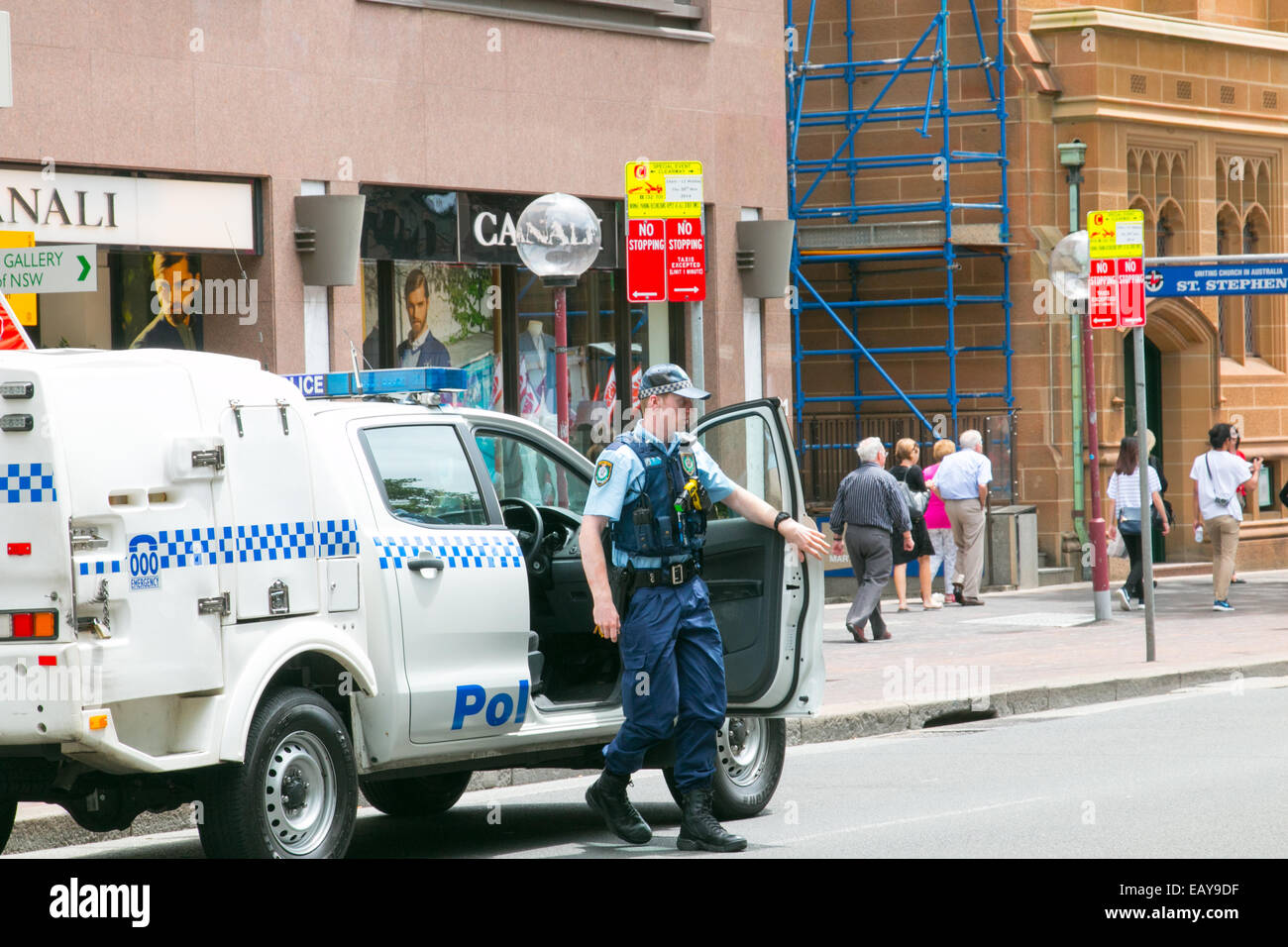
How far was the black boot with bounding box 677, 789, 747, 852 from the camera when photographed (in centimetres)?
869

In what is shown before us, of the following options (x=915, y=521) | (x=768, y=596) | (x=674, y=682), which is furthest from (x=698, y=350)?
(x=915, y=521)

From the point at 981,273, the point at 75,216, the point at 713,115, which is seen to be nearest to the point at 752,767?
the point at 75,216

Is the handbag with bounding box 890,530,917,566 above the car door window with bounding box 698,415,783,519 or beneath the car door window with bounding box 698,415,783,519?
beneath

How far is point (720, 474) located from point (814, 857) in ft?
5.45

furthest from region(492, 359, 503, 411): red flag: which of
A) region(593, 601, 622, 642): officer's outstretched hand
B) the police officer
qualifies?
region(593, 601, 622, 642): officer's outstretched hand

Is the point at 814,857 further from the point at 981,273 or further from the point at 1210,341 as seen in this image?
the point at 1210,341

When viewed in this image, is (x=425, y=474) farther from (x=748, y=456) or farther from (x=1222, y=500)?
(x=1222, y=500)

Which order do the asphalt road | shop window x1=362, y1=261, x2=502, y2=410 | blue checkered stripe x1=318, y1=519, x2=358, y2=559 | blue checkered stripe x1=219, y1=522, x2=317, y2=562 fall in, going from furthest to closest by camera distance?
shop window x1=362, y1=261, x2=502, y2=410 → the asphalt road → blue checkered stripe x1=318, y1=519, x2=358, y2=559 → blue checkered stripe x1=219, y1=522, x2=317, y2=562

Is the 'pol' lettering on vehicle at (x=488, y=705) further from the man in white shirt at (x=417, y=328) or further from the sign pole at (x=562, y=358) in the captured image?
the man in white shirt at (x=417, y=328)

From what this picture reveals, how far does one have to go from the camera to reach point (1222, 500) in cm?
2155

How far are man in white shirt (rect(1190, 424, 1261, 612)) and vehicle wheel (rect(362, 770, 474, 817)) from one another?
13098mm

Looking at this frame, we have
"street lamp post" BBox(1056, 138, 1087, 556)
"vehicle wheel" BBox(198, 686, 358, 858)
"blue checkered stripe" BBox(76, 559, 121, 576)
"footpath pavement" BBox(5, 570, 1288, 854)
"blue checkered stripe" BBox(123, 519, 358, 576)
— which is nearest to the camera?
"blue checkered stripe" BBox(76, 559, 121, 576)

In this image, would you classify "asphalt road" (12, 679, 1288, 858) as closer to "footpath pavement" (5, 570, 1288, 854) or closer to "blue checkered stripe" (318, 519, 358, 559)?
"footpath pavement" (5, 570, 1288, 854)
